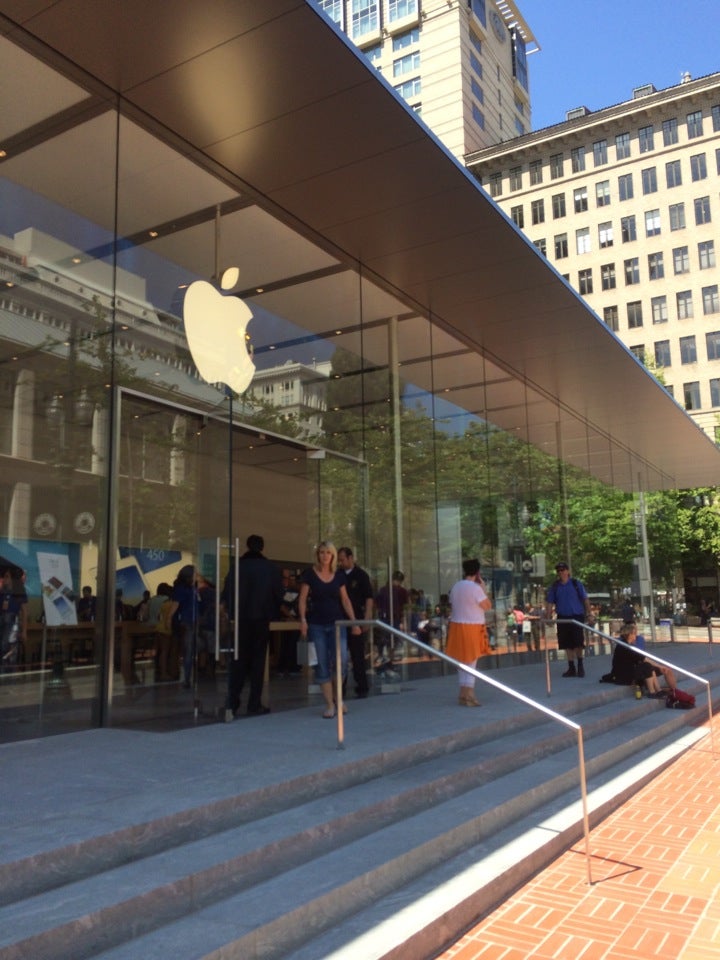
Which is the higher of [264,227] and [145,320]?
[264,227]

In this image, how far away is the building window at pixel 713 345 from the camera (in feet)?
181

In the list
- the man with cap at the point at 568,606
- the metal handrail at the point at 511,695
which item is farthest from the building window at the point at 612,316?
the metal handrail at the point at 511,695

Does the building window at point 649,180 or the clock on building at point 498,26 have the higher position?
the clock on building at point 498,26

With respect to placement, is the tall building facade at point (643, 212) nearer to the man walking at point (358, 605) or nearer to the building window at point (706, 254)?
the building window at point (706, 254)

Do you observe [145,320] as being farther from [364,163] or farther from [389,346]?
[389,346]

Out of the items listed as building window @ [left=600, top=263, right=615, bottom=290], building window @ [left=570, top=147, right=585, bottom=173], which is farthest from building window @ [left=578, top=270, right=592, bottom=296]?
building window @ [left=570, top=147, right=585, bottom=173]

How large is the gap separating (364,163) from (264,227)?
1759 millimetres

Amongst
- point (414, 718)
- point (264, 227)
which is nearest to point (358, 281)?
point (264, 227)

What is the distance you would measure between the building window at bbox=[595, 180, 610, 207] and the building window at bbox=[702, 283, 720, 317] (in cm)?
1111

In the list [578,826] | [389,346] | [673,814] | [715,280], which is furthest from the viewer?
[715,280]

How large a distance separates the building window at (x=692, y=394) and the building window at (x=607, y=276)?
10130 millimetres

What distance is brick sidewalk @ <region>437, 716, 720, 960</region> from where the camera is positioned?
12.3ft

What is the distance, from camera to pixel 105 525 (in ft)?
25.4

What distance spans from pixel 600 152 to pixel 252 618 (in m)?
63.3
